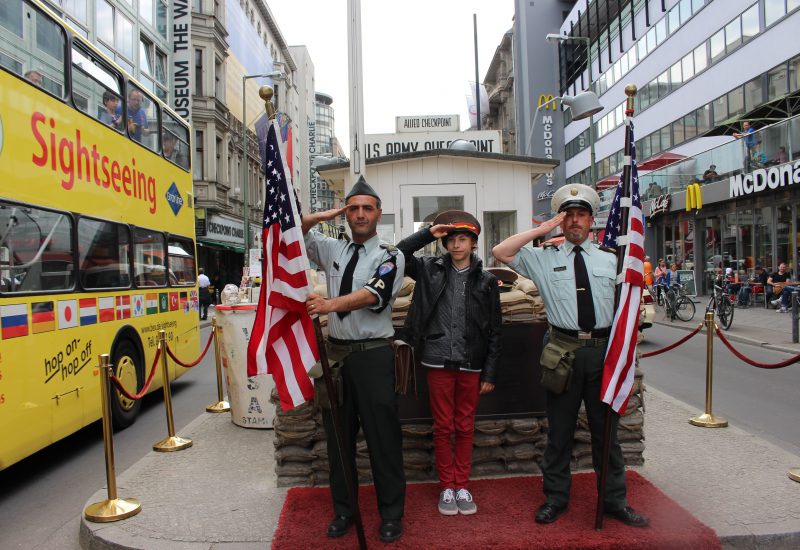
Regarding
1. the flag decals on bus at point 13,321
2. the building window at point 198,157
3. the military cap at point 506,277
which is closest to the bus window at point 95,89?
the flag decals on bus at point 13,321

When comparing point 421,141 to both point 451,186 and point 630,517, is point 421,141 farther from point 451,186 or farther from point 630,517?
point 630,517

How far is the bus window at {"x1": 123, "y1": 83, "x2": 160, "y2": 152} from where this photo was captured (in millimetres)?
8047

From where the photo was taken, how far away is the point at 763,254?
2053 centimetres

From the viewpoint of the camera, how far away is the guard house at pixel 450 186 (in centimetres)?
889

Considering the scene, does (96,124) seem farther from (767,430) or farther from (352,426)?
(767,430)

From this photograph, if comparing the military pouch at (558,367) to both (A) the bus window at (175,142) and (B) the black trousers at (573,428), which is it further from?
(A) the bus window at (175,142)

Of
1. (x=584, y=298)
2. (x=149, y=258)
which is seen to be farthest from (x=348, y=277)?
(x=149, y=258)

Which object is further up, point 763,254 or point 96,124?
point 96,124

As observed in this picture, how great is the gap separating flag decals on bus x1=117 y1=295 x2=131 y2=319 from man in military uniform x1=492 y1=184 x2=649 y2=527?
5.01 metres

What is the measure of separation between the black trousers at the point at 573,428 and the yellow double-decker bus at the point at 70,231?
400cm

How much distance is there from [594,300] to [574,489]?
4.86 feet

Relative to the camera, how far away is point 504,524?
12.7 ft

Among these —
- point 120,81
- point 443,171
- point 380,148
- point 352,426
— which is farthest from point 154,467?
point 380,148

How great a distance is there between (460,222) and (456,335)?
0.72 m
